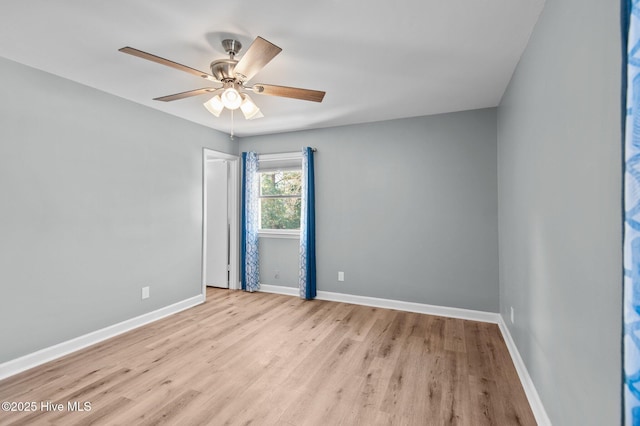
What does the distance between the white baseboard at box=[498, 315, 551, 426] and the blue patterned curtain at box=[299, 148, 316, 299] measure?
8.04 ft

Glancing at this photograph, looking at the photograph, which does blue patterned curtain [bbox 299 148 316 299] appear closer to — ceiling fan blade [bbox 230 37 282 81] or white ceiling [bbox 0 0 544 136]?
white ceiling [bbox 0 0 544 136]

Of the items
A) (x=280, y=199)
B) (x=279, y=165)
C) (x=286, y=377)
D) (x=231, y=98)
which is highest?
(x=231, y=98)

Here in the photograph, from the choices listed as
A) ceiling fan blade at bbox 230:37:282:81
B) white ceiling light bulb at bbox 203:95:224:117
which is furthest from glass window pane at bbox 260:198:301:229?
ceiling fan blade at bbox 230:37:282:81

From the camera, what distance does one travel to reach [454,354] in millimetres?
2771

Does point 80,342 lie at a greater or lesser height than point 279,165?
lesser

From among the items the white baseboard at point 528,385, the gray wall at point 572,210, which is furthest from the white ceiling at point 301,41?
the white baseboard at point 528,385

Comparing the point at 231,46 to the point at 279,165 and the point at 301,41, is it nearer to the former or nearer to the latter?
the point at 301,41

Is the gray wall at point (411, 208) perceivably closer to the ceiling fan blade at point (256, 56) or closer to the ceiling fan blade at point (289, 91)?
the ceiling fan blade at point (289, 91)

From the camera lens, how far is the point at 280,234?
4777mm

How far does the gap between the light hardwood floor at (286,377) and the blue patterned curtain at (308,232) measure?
0.90 metres

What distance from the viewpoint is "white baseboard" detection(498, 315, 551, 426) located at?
1.80 metres

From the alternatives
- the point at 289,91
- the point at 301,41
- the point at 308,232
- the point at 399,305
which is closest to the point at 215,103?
the point at 289,91

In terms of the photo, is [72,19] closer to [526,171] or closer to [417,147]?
[526,171]

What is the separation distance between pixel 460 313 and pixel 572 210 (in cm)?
266
